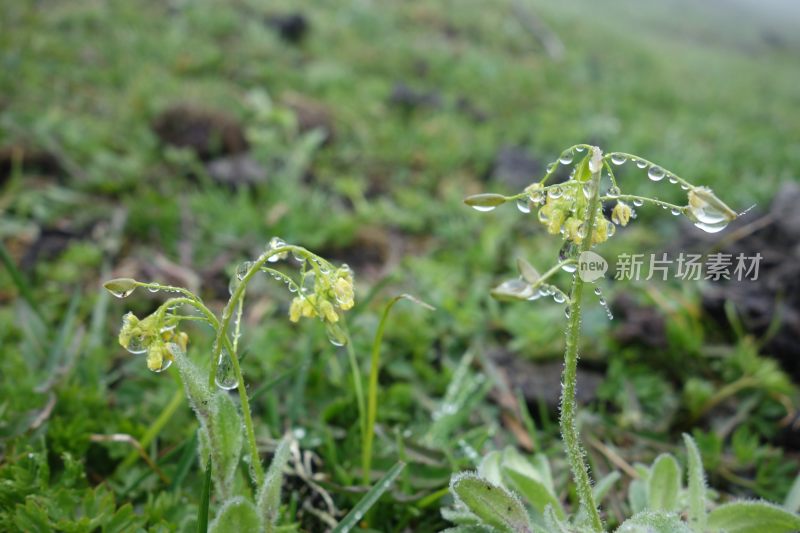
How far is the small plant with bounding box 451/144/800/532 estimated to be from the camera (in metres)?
1.21

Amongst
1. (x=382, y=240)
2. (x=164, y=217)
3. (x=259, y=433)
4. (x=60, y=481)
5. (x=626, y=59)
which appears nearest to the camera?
(x=60, y=481)

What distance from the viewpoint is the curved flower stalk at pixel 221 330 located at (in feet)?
4.00

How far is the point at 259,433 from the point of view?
6.31 ft

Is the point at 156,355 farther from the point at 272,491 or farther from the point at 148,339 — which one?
the point at 272,491

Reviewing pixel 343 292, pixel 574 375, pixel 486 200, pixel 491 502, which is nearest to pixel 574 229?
pixel 486 200

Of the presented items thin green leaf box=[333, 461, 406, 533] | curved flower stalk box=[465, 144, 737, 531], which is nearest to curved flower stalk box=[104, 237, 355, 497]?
thin green leaf box=[333, 461, 406, 533]

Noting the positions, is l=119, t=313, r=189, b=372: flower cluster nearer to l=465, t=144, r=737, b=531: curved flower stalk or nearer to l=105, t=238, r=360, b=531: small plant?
l=105, t=238, r=360, b=531: small plant

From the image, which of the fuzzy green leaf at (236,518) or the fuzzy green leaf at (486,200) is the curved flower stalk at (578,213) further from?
the fuzzy green leaf at (236,518)

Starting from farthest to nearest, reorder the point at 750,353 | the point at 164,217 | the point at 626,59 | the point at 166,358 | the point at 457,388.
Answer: the point at 626,59 → the point at 164,217 → the point at 750,353 → the point at 457,388 → the point at 166,358

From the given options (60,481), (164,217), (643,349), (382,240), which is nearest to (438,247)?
(382,240)

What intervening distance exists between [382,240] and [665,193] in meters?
2.05

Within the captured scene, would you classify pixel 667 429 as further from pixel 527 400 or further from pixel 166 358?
pixel 166 358

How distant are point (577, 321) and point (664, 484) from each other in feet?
2.41

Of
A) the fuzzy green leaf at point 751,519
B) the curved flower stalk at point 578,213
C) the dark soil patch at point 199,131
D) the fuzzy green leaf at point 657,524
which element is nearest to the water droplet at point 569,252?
the curved flower stalk at point 578,213
